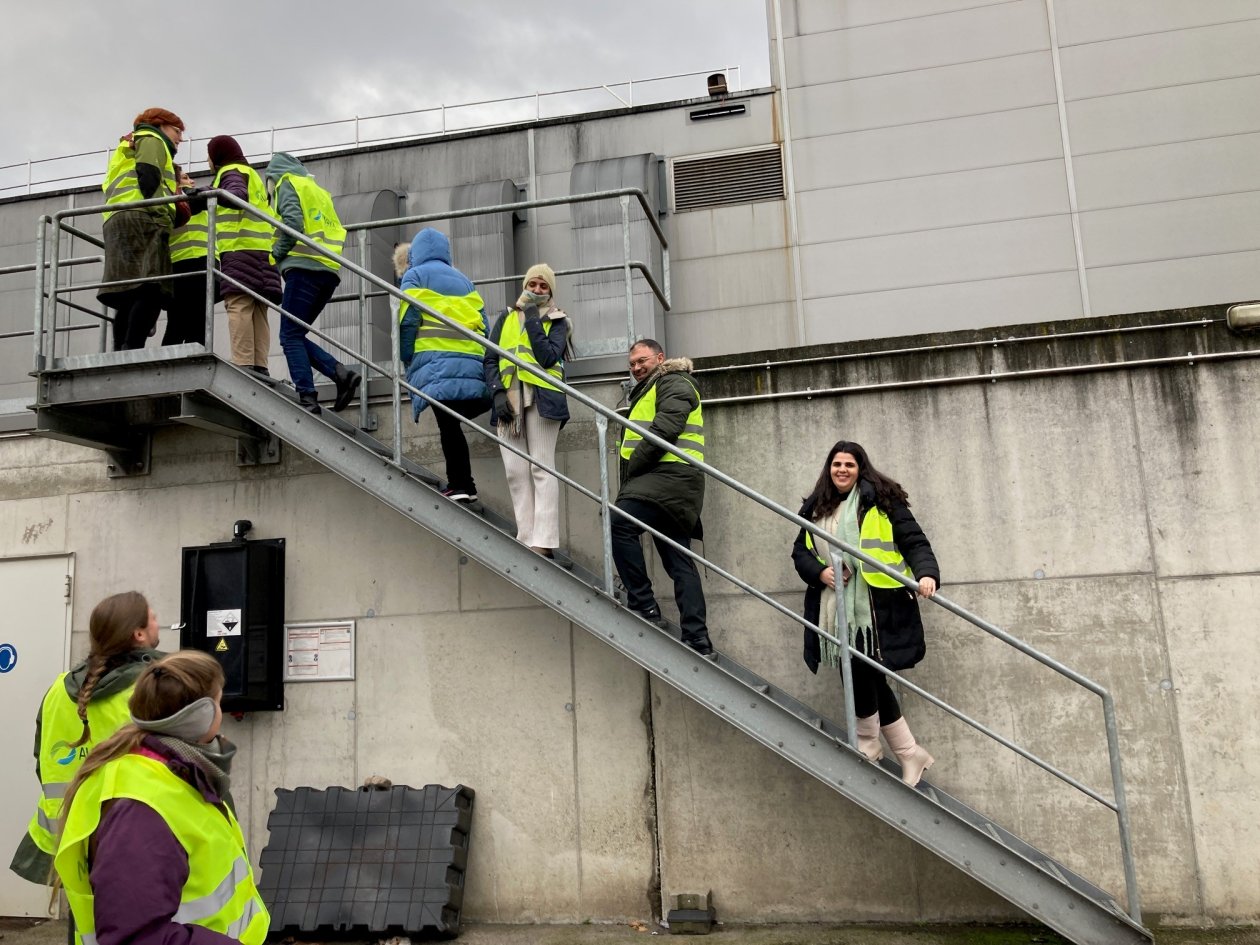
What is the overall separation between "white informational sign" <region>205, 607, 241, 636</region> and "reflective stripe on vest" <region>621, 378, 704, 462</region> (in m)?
2.64

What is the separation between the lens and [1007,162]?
1034 centimetres

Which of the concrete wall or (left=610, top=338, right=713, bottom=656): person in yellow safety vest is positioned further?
the concrete wall

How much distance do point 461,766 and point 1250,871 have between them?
4.18 m

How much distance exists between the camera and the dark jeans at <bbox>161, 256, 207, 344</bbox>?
6172 mm

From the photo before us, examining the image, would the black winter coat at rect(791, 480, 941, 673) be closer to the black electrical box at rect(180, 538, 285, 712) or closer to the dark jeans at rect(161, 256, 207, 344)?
the black electrical box at rect(180, 538, 285, 712)

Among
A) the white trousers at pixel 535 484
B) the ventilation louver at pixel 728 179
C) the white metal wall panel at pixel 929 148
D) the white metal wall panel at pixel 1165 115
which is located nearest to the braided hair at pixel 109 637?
the white trousers at pixel 535 484

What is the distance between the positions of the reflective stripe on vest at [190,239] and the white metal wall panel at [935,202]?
638 centimetres

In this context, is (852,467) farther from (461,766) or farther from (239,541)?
(239,541)

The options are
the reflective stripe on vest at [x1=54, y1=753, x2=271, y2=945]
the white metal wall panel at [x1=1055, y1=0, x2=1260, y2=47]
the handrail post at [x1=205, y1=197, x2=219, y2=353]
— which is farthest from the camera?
the white metal wall panel at [x1=1055, y1=0, x2=1260, y2=47]

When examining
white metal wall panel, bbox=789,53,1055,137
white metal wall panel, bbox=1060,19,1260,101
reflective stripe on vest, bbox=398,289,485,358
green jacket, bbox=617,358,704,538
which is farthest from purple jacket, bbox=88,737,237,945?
white metal wall panel, bbox=1060,19,1260,101

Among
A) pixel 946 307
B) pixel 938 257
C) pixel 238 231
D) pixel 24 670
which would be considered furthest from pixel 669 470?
pixel 938 257

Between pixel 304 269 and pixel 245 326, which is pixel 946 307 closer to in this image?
pixel 304 269

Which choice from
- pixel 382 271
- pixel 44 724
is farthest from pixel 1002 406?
pixel 382 271

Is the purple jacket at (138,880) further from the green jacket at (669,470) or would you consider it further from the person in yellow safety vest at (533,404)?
the person in yellow safety vest at (533,404)
